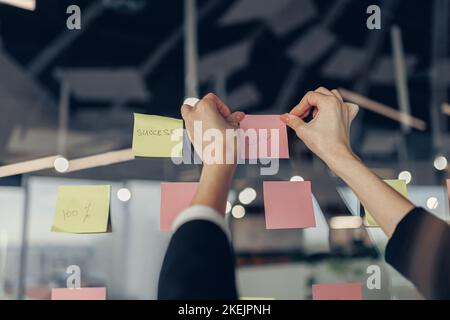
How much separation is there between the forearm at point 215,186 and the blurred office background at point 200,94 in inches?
2.9

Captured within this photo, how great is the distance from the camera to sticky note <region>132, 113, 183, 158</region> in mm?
873

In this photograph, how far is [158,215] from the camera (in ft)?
2.85

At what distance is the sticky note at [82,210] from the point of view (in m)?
0.85

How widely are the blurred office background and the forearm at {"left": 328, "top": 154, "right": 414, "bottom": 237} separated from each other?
120 mm

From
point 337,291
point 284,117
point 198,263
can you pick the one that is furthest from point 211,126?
point 337,291

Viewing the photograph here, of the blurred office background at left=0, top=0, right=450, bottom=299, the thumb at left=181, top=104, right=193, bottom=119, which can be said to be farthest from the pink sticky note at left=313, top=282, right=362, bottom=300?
the thumb at left=181, top=104, right=193, bottom=119

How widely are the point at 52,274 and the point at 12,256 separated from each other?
0.26 ft

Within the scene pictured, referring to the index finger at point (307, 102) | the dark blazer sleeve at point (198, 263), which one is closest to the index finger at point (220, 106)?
the index finger at point (307, 102)

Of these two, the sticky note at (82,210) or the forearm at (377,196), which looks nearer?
the forearm at (377,196)

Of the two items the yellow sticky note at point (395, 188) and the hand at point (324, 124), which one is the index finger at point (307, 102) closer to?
the hand at point (324, 124)

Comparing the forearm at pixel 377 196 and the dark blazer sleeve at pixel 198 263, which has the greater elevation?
the forearm at pixel 377 196
